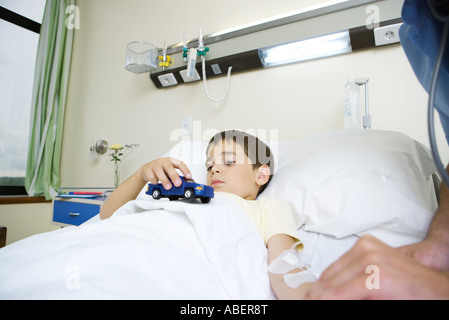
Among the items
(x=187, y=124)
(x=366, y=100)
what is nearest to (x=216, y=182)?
(x=366, y=100)

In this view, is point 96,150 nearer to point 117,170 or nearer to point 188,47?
point 117,170

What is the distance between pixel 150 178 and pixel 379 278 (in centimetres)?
65

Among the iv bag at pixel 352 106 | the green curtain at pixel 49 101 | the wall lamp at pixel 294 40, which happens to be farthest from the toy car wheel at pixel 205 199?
the green curtain at pixel 49 101

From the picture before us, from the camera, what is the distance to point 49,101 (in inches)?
99.0

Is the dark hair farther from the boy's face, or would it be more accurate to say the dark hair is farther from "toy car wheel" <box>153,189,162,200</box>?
"toy car wheel" <box>153,189,162,200</box>

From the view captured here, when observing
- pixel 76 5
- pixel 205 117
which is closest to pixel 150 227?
pixel 205 117

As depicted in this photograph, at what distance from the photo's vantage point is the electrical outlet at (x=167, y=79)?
1973mm

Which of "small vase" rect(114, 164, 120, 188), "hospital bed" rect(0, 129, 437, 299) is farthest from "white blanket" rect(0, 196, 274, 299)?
"small vase" rect(114, 164, 120, 188)

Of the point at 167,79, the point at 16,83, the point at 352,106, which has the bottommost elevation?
the point at 352,106

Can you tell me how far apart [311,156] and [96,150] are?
1.91 metres

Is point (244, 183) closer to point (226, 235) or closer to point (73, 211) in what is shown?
point (226, 235)

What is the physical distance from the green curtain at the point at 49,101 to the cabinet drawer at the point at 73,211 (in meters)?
0.78

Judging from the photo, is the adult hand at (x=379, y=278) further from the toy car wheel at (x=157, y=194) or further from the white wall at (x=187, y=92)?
the white wall at (x=187, y=92)

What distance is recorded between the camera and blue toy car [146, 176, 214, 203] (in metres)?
0.74
